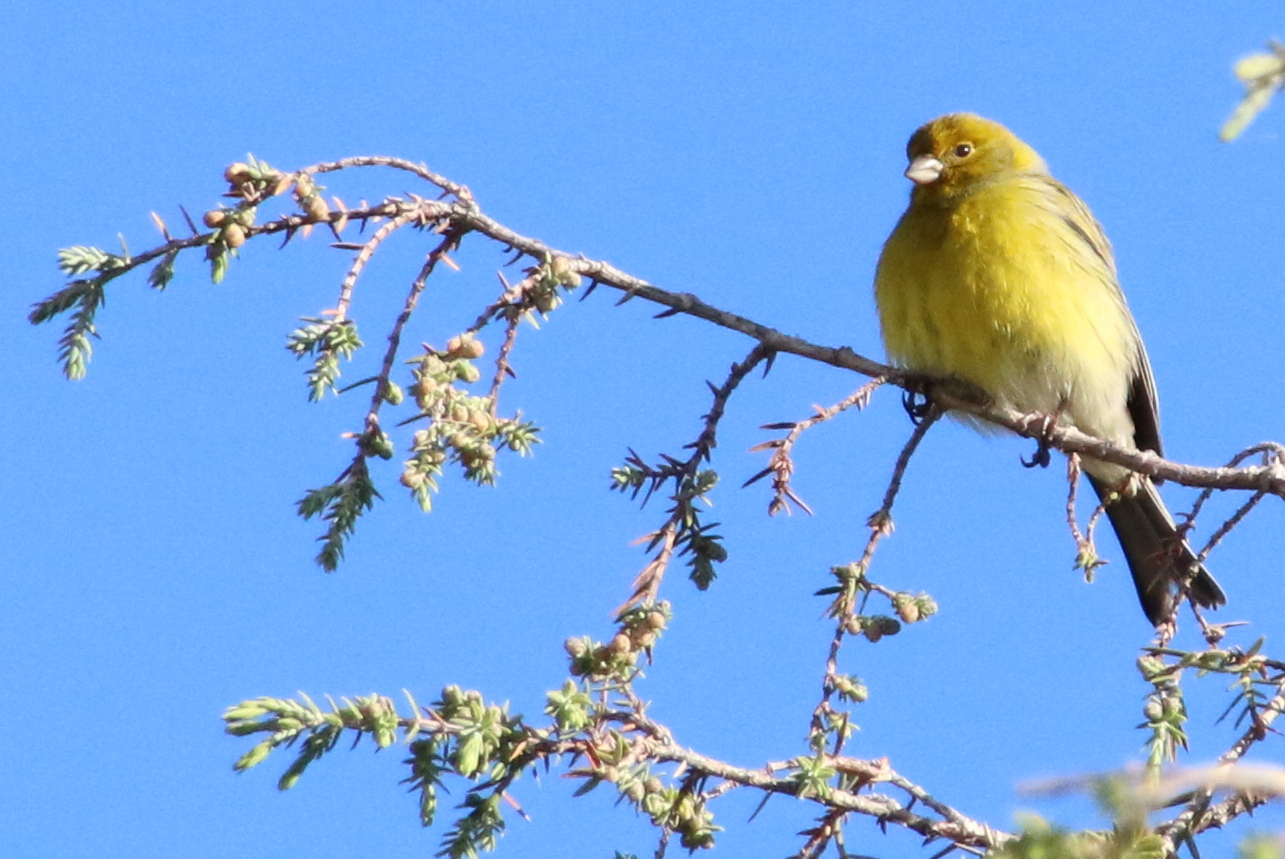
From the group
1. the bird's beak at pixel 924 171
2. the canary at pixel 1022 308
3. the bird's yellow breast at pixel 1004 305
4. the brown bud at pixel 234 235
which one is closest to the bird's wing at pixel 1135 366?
the canary at pixel 1022 308

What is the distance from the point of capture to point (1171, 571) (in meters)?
3.76

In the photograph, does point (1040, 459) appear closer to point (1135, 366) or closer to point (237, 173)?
point (1135, 366)

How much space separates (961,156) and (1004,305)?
1.04 metres

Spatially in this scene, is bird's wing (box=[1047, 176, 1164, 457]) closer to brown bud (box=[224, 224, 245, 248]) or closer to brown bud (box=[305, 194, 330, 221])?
brown bud (box=[305, 194, 330, 221])

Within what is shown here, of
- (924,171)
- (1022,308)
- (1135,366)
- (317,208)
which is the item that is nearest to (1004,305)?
(1022,308)

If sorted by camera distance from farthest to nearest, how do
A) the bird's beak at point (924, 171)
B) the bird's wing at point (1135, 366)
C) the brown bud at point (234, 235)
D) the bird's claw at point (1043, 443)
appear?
the bird's wing at point (1135, 366)
the bird's beak at point (924, 171)
the bird's claw at point (1043, 443)
the brown bud at point (234, 235)

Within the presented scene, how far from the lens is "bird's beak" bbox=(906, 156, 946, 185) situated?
18.9 ft

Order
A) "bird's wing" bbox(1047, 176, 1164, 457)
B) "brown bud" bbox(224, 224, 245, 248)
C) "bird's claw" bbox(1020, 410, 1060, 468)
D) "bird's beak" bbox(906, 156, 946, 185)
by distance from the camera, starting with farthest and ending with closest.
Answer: "bird's wing" bbox(1047, 176, 1164, 457) → "bird's beak" bbox(906, 156, 946, 185) → "bird's claw" bbox(1020, 410, 1060, 468) → "brown bud" bbox(224, 224, 245, 248)

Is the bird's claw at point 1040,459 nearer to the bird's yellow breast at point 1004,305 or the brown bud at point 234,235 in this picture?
the bird's yellow breast at point 1004,305

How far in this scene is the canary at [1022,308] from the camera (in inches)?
205

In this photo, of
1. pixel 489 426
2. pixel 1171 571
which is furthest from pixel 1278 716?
pixel 489 426

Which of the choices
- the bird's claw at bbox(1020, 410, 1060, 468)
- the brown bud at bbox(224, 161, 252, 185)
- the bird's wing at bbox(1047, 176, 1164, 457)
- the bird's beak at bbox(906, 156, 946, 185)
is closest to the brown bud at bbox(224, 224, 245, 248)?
the brown bud at bbox(224, 161, 252, 185)

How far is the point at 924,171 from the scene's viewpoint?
19.0 feet

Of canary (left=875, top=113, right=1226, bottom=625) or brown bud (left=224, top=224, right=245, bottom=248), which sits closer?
brown bud (left=224, top=224, right=245, bottom=248)
